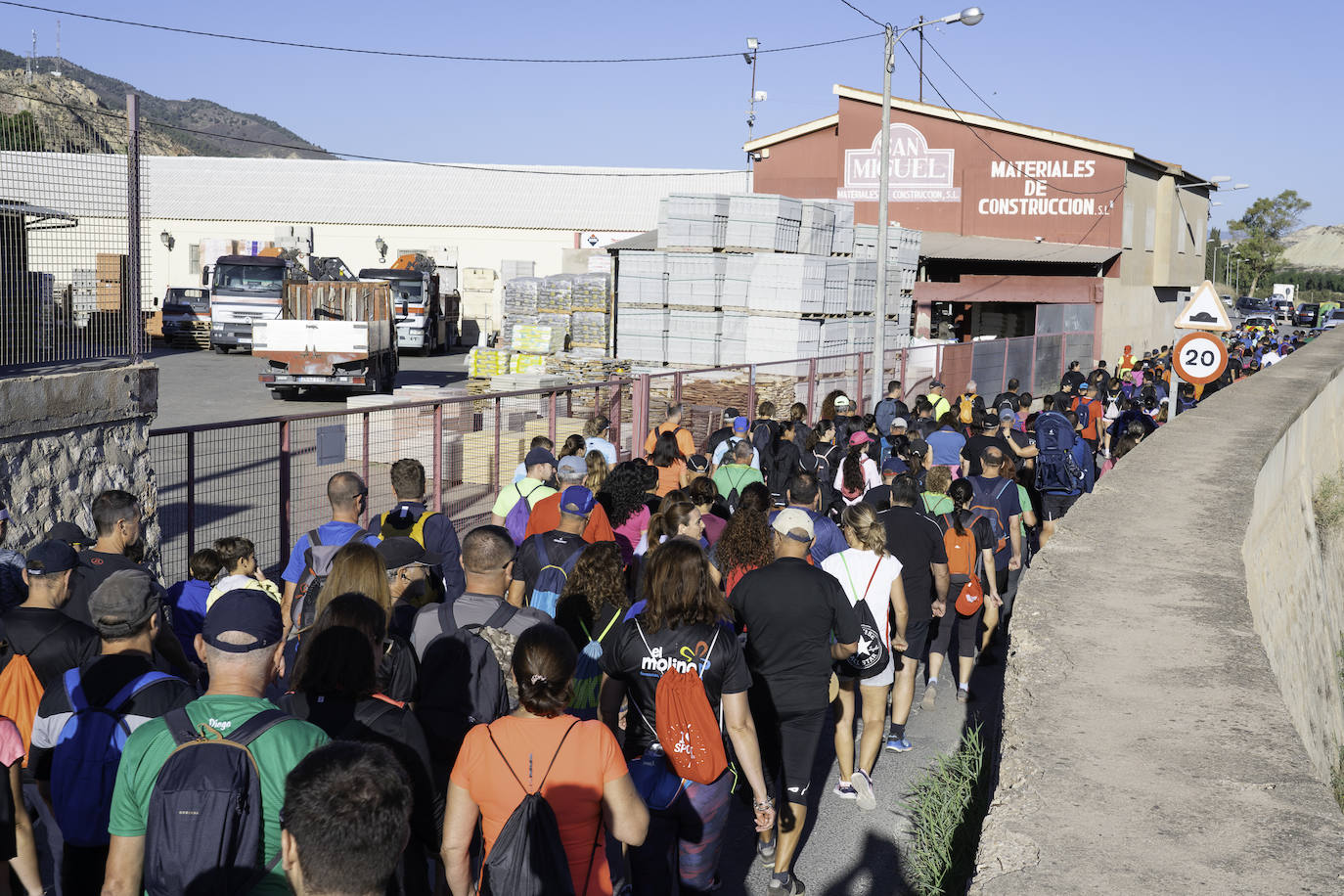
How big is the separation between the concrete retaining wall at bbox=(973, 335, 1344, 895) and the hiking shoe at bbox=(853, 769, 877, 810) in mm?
1429

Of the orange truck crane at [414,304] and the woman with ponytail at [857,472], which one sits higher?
the orange truck crane at [414,304]

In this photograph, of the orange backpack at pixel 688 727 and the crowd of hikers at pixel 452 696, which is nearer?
the crowd of hikers at pixel 452 696

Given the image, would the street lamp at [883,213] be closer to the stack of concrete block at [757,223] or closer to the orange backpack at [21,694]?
the stack of concrete block at [757,223]

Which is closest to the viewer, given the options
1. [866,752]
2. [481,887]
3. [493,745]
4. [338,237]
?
[493,745]

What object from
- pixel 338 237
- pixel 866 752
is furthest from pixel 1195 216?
pixel 866 752

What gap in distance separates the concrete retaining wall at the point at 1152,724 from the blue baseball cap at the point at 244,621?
2213mm

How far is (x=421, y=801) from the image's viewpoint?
408 cm

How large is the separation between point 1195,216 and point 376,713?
51878 millimetres

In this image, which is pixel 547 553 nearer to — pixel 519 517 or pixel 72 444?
pixel 519 517

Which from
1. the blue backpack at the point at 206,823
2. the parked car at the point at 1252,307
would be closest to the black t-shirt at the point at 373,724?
the blue backpack at the point at 206,823

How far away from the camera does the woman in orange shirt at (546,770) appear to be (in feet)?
12.7

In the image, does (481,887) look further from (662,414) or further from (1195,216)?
(1195,216)

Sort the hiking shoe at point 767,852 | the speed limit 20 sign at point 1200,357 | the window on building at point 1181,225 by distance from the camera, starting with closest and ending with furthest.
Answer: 1. the hiking shoe at point 767,852
2. the speed limit 20 sign at point 1200,357
3. the window on building at point 1181,225

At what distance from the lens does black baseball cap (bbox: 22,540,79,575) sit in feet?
16.5
